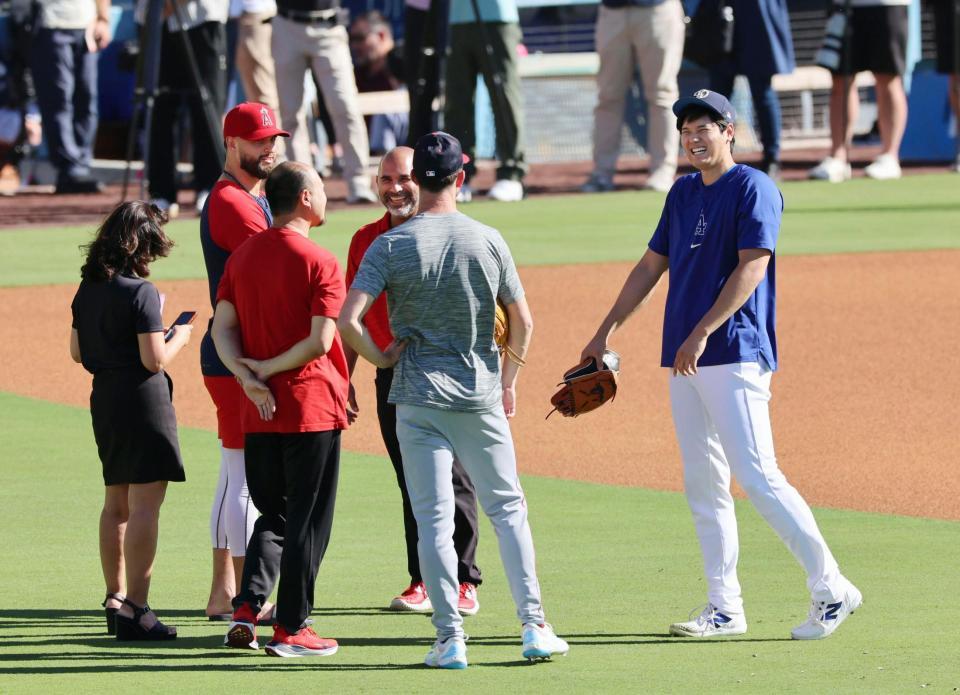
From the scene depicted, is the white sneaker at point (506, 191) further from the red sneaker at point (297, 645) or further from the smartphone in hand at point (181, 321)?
the red sneaker at point (297, 645)

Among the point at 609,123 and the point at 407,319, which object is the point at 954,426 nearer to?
the point at 407,319

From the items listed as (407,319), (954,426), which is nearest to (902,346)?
(954,426)

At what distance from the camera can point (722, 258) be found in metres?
6.38

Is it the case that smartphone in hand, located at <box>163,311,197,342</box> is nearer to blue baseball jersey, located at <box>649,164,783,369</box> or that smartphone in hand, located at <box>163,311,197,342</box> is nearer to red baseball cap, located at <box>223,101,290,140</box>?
red baseball cap, located at <box>223,101,290,140</box>

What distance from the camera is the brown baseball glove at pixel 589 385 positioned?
6602 millimetres

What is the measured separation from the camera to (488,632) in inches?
257

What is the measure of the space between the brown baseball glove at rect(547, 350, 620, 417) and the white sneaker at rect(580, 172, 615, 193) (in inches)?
505

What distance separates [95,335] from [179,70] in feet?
36.4

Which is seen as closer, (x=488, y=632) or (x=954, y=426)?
(x=488, y=632)

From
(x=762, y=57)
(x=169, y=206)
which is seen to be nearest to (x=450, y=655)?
(x=169, y=206)

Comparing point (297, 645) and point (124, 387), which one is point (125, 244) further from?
point (297, 645)

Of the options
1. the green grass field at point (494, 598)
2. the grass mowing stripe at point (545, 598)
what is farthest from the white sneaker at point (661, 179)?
the grass mowing stripe at point (545, 598)

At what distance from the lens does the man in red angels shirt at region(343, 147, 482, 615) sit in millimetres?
6730

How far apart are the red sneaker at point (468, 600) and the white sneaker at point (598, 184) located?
12796 mm
